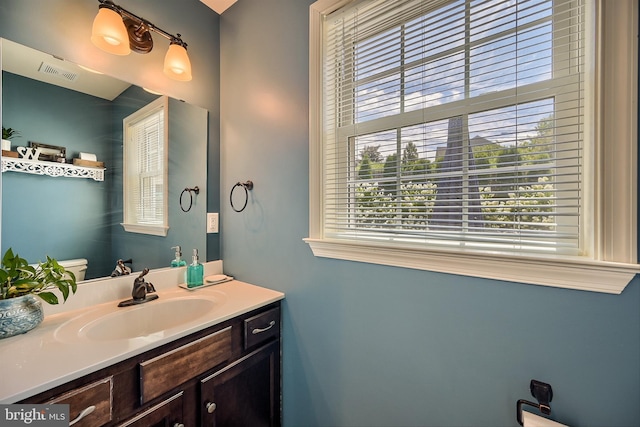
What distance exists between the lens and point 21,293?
93 centimetres

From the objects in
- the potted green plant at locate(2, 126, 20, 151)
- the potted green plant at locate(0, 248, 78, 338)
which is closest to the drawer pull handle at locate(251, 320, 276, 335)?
the potted green plant at locate(0, 248, 78, 338)

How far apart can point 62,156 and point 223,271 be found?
1.02m

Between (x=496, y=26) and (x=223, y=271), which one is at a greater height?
(x=496, y=26)

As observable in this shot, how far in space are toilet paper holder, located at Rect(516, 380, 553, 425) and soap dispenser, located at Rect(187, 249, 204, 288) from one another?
1515mm

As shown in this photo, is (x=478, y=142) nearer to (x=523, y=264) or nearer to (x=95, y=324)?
(x=523, y=264)

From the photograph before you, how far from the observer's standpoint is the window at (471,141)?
755 mm

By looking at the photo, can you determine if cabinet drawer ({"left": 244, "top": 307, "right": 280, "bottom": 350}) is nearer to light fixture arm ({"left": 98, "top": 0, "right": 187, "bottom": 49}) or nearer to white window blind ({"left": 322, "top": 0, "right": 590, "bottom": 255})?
white window blind ({"left": 322, "top": 0, "right": 590, "bottom": 255})

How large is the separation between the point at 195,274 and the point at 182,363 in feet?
1.96

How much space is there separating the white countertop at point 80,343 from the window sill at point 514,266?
24.4 inches

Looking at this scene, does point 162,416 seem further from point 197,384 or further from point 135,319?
point 135,319

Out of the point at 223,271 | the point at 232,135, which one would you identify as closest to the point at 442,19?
the point at 232,135

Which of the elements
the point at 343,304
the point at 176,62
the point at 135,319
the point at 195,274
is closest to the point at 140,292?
the point at 135,319

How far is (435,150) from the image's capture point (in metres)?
1.03

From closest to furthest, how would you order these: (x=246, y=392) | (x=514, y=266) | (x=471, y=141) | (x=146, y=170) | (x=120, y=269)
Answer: (x=514, y=266) < (x=471, y=141) < (x=246, y=392) < (x=120, y=269) < (x=146, y=170)
